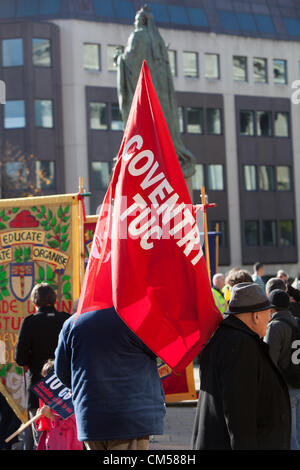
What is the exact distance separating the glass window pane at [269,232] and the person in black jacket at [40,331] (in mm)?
43586

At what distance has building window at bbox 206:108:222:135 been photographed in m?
49.3

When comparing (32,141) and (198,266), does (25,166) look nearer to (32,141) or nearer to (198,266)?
(32,141)

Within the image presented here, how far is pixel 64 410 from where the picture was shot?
631cm

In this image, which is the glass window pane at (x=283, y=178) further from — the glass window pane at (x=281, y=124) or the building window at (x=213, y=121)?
the building window at (x=213, y=121)

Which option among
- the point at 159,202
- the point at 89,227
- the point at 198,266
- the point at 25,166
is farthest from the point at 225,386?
the point at 25,166

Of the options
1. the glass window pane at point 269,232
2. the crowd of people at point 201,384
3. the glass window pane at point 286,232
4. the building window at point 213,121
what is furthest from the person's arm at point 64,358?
the glass window pane at point 286,232

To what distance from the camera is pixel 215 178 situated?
49688 mm

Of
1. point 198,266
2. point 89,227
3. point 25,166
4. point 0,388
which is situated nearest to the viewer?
point 198,266

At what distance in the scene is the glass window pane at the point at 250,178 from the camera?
50.4 metres

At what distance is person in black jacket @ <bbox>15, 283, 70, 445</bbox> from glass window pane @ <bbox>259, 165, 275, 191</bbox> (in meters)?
43.8

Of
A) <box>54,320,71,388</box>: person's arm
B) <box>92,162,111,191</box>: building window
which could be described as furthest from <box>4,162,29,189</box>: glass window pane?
<box>54,320,71,388</box>: person's arm

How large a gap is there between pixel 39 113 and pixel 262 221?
14297 millimetres

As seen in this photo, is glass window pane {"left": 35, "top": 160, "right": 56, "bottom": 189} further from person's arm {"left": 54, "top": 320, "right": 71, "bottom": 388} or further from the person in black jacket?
person's arm {"left": 54, "top": 320, "right": 71, "bottom": 388}

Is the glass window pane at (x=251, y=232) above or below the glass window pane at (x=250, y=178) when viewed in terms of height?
below
